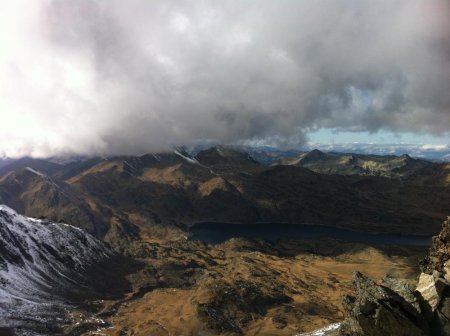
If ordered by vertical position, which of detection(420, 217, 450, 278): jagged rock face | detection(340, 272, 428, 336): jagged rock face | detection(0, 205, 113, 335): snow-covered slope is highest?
detection(420, 217, 450, 278): jagged rock face

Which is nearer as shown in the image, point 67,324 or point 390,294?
point 390,294

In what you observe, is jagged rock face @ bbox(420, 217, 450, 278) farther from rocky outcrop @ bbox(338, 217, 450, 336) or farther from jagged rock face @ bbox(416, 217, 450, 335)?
rocky outcrop @ bbox(338, 217, 450, 336)

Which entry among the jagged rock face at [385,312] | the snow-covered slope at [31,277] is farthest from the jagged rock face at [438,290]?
the snow-covered slope at [31,277]

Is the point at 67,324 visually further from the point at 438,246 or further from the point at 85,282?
the point at 438,246

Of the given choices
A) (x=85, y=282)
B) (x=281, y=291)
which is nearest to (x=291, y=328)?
(x=281, y=291)

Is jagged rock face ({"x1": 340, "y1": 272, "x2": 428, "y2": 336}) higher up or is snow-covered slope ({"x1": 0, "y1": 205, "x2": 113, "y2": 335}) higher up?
jagged rock face ({"x1": 340, "y1": 272, "x2": 428, "y2": 336})

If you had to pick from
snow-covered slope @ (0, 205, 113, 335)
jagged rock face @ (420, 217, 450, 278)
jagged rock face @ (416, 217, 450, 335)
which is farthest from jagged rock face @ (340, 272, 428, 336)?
→ snow-covered slope @ (0, 205, 113, 335)

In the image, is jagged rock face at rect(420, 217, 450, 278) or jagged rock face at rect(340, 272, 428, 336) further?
jagged rock face at rect(420, 217, 450, 278)

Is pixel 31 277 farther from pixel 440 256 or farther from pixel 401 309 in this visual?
pixel 401 309
